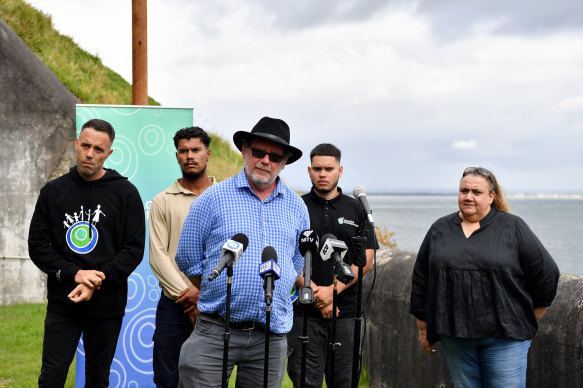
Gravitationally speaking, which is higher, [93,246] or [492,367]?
[93,246]

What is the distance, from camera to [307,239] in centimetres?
341

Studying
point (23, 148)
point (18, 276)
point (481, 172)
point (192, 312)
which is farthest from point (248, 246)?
point (23, 148)

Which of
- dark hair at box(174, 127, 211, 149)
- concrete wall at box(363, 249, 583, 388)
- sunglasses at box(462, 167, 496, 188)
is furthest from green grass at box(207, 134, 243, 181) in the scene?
sunglasses at box(462, 167, 496, 188)

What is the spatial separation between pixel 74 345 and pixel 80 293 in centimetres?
40

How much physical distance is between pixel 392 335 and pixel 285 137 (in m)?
2.82

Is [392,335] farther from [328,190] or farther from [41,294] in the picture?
[41,294]

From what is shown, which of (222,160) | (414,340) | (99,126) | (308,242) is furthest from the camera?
(222,160)

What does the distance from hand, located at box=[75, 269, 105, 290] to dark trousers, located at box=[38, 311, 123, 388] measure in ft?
0.99

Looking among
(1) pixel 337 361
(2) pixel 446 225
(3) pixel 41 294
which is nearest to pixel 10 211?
(3) pixel 41 294

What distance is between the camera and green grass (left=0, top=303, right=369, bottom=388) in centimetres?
681

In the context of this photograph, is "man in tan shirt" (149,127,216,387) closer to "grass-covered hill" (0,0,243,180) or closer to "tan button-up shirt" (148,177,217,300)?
"tan button-up shirt" (148,177,217,300)

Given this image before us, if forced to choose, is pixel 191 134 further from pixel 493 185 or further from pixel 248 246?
pixel 493 185

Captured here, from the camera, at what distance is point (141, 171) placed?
260 inches

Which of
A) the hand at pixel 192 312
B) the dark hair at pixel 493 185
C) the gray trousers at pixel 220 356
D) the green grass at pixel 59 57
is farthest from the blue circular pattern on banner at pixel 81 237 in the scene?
the green grass at pixel 59 57
